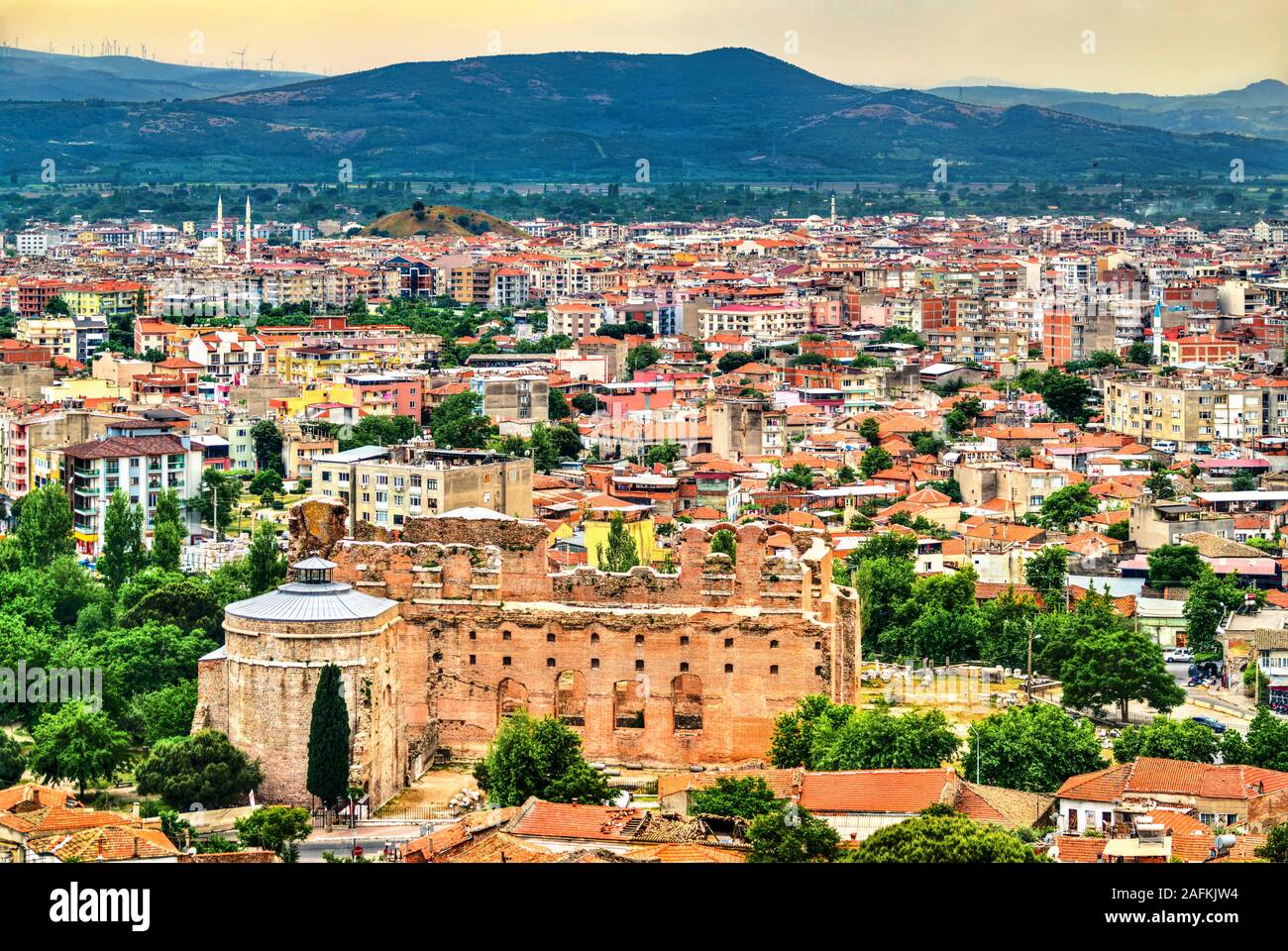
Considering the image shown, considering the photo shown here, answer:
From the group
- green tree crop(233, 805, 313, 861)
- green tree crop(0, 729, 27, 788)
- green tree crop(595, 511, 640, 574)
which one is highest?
green tree crop(595, 511, 640, 574)

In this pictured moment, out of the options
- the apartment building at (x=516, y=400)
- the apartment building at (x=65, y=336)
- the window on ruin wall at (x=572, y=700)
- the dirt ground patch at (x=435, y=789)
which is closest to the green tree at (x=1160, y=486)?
the apartment building at (x=516, y=400)

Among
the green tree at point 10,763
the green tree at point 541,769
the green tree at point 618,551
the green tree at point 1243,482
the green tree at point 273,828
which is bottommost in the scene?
the green tree at point 10,763

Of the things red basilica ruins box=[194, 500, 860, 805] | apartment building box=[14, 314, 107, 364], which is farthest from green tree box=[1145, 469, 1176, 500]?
apartment building box=[14, 314, 107, 364]

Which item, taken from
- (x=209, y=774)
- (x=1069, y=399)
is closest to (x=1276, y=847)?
(x=209, y=774)

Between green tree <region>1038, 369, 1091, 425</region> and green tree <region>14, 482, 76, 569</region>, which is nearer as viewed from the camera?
green tree <region>14, 482, 76, 569</region>

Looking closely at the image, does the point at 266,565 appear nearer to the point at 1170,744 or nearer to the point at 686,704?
the point at 686,704

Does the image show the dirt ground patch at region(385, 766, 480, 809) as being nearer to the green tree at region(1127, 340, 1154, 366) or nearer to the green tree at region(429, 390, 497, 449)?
the green tree at region(429, 390, 497, 449)

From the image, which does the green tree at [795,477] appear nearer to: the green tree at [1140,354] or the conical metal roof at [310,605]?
the conical metal roof at [310,605]
